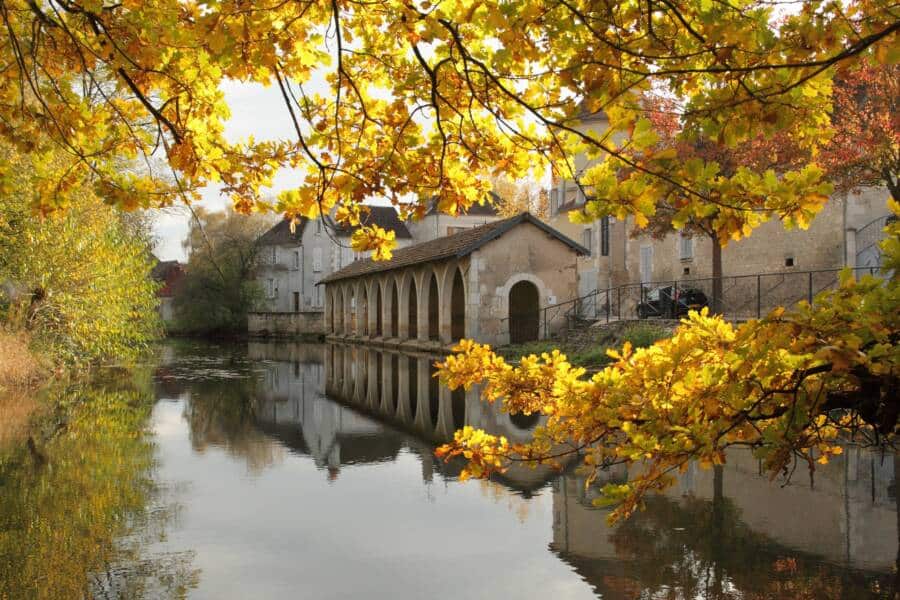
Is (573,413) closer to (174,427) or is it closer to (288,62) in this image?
(288,62)

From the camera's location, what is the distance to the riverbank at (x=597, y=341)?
64.8 feet

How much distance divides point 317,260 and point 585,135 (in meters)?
57.1

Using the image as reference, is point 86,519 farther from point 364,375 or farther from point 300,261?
point 300,261

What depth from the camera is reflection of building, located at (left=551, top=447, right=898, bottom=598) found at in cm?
490

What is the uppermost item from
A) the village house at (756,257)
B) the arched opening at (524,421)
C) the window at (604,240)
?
the window at (604,240)

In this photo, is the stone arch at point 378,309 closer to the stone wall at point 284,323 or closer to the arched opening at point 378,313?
the arched opening at point 378,313

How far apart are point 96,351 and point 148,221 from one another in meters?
12.3

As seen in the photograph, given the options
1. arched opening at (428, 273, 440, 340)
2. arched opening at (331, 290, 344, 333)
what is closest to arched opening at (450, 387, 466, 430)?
arched opening at (428, 273, 440, 340)

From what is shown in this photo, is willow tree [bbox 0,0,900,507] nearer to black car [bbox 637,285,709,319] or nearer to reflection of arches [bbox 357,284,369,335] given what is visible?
black car [bbox 637,285,709,319]

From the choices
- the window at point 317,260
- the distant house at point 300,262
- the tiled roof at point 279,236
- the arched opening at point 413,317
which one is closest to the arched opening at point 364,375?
the arched opening at point 413,317

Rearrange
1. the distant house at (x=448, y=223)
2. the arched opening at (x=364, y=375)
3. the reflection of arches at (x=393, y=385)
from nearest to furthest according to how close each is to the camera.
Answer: the reflection of arches at (x=393, y=385), the arched opening at (x=364, y=375), the distant house at (x=448, y=223)

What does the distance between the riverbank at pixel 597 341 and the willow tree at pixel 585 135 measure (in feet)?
46.3

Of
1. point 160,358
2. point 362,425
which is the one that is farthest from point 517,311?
point 362,425

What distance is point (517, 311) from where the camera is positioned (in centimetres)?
2984
